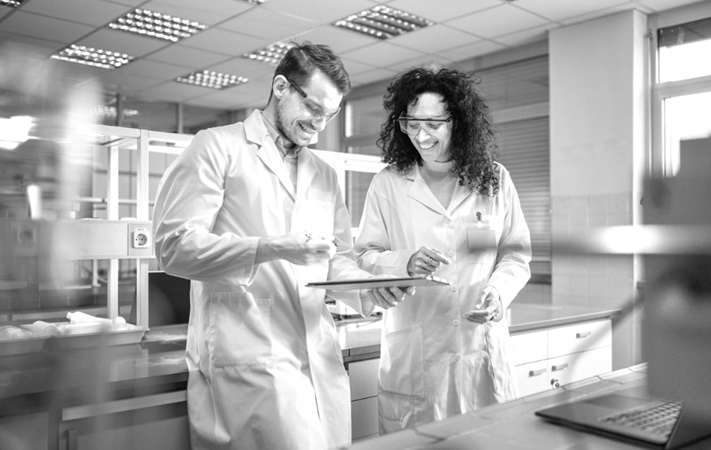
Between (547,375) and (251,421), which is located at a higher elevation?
(251,421)

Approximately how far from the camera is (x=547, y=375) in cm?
302

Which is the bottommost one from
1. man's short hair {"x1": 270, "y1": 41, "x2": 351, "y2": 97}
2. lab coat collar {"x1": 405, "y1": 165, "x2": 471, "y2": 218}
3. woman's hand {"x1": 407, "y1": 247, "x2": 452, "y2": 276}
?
woman's hand {"x1": 407, "y1": 247, "x2": 452, "y2": 276}

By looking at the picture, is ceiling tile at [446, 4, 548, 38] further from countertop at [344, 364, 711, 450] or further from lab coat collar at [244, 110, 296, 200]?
countertop at [344, 364, 711, 450]

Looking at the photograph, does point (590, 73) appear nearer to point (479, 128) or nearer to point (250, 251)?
point (479, 128)

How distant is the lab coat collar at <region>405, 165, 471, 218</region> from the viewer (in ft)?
6.06

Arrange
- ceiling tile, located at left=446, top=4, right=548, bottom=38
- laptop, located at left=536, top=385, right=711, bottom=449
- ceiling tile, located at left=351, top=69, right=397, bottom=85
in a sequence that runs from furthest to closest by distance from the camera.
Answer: ceiling tile, located at left=351, top=69, right=397, bottom=85
ceiling tile, located at left=446, top=4, right=548, bottom=38
laptop, located at left=536, top=385, right=711, bottom=449

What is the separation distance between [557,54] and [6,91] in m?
5.34

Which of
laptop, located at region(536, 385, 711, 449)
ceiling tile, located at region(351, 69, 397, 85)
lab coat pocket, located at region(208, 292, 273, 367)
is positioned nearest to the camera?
laptop, located at region(536, 385, 711, 449)

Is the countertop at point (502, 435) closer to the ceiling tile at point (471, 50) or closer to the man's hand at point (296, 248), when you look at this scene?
the man's hand at point (296, 248)

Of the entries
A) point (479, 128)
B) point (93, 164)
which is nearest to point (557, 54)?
point (479, 128)

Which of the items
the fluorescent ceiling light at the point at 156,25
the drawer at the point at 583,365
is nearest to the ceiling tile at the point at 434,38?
the fluorescent ceiling light at the point at 156,25

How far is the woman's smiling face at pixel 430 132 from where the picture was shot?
5.98ft

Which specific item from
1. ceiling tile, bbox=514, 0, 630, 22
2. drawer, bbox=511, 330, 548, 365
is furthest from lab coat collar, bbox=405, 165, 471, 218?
ceiling tile, bbox=514, 0, 630, 22

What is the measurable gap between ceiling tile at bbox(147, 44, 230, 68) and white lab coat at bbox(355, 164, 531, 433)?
14.5 ft
